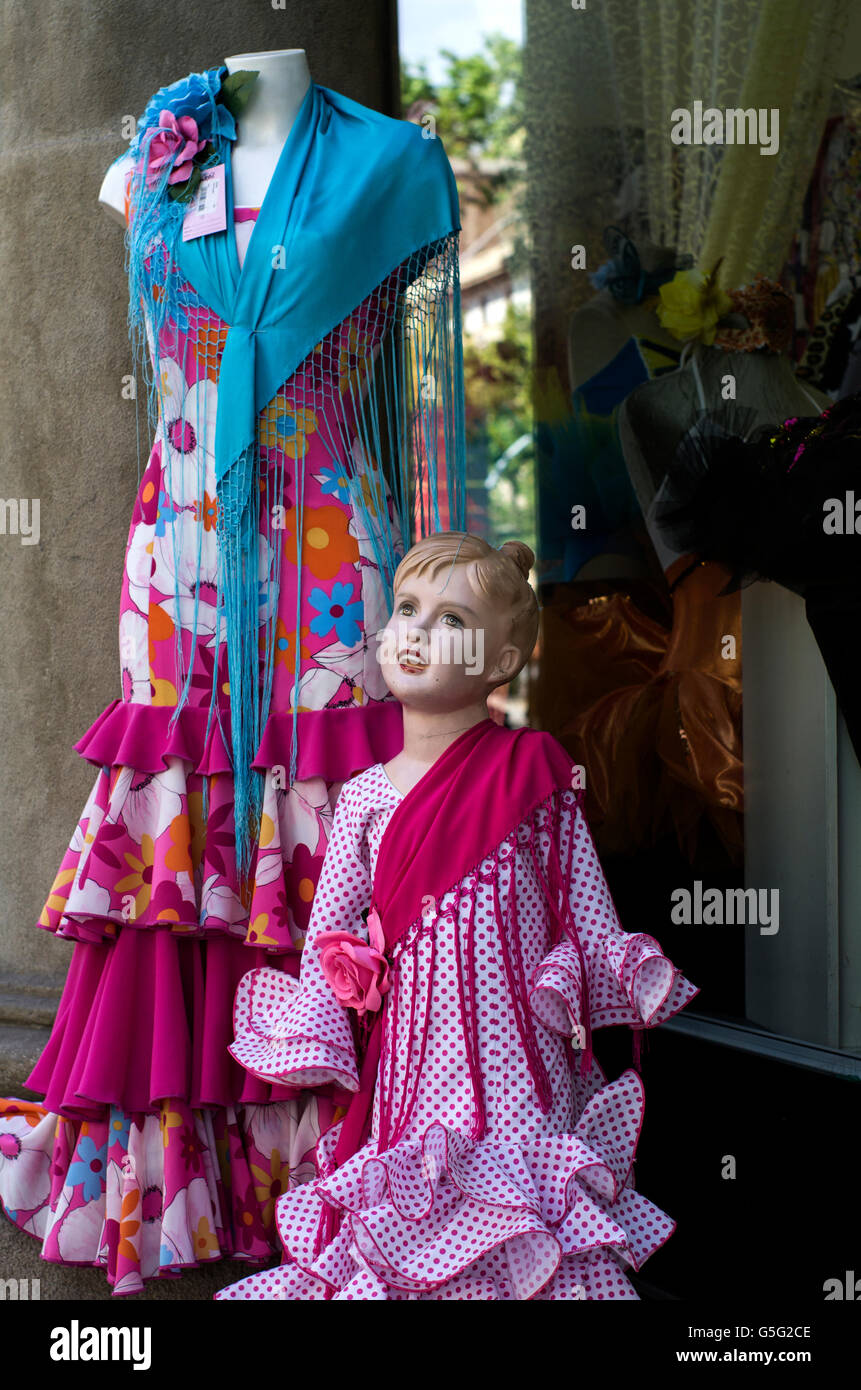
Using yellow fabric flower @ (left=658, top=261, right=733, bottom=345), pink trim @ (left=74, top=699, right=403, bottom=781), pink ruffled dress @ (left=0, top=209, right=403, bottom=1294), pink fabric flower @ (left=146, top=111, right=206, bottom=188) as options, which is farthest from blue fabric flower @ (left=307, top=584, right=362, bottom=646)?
yellow fabric flower @ (left=658, top=261, right=733, bottom=345)

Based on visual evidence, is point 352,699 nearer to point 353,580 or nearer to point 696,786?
point 353,580

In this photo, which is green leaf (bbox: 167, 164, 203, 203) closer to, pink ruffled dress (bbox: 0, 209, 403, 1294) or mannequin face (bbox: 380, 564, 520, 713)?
pink ruffled dress (bbox: 0, 209, 403, 1294)

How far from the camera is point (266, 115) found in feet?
7.41

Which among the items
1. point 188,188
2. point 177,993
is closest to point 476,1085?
point 177,993

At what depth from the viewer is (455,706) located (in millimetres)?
1993

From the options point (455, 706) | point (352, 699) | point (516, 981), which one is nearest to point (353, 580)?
point (352, 699)

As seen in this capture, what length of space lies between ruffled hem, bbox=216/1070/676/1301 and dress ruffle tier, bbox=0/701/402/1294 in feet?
0.82

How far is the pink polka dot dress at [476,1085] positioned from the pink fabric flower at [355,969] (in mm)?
29

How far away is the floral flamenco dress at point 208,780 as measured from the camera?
2.16m

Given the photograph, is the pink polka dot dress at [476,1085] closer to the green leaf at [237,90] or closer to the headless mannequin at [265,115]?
the headless mannequin at [265,115]

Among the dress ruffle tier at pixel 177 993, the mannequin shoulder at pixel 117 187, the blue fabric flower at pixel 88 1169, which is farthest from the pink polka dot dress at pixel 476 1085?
the mannequin shoulder at pixel 117 187
